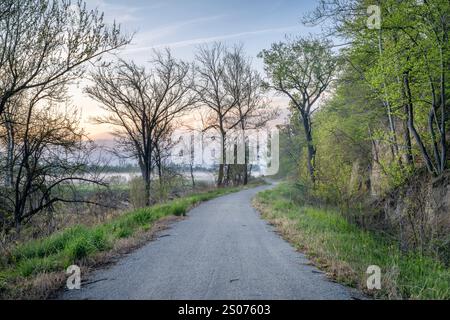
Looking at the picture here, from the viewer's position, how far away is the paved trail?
423 cm

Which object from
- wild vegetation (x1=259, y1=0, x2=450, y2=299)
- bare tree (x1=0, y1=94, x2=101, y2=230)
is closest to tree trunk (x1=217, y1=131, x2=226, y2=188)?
wild vegetation (x1=259, y1=0, x2=450, y2=299)

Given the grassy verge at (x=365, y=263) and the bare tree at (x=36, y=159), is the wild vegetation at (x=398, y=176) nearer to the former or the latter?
the grassy verge at (x=365, y=263)

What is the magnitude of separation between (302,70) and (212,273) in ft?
72.7

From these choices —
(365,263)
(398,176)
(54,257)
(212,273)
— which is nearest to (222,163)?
(398,176)

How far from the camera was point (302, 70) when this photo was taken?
2422cm

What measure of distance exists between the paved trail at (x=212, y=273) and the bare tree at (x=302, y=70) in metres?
17.5

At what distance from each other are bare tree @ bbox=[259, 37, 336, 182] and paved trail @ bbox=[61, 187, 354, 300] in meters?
17.5

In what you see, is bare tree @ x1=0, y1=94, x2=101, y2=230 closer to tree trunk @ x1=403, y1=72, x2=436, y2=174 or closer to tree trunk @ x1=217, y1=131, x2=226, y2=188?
tree trunk @ x1=403, y1=72, x2=436, y2=174

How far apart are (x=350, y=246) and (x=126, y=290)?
4981mm

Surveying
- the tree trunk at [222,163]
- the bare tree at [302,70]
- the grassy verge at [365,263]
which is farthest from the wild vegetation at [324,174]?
the tree trunk at [222,163]
